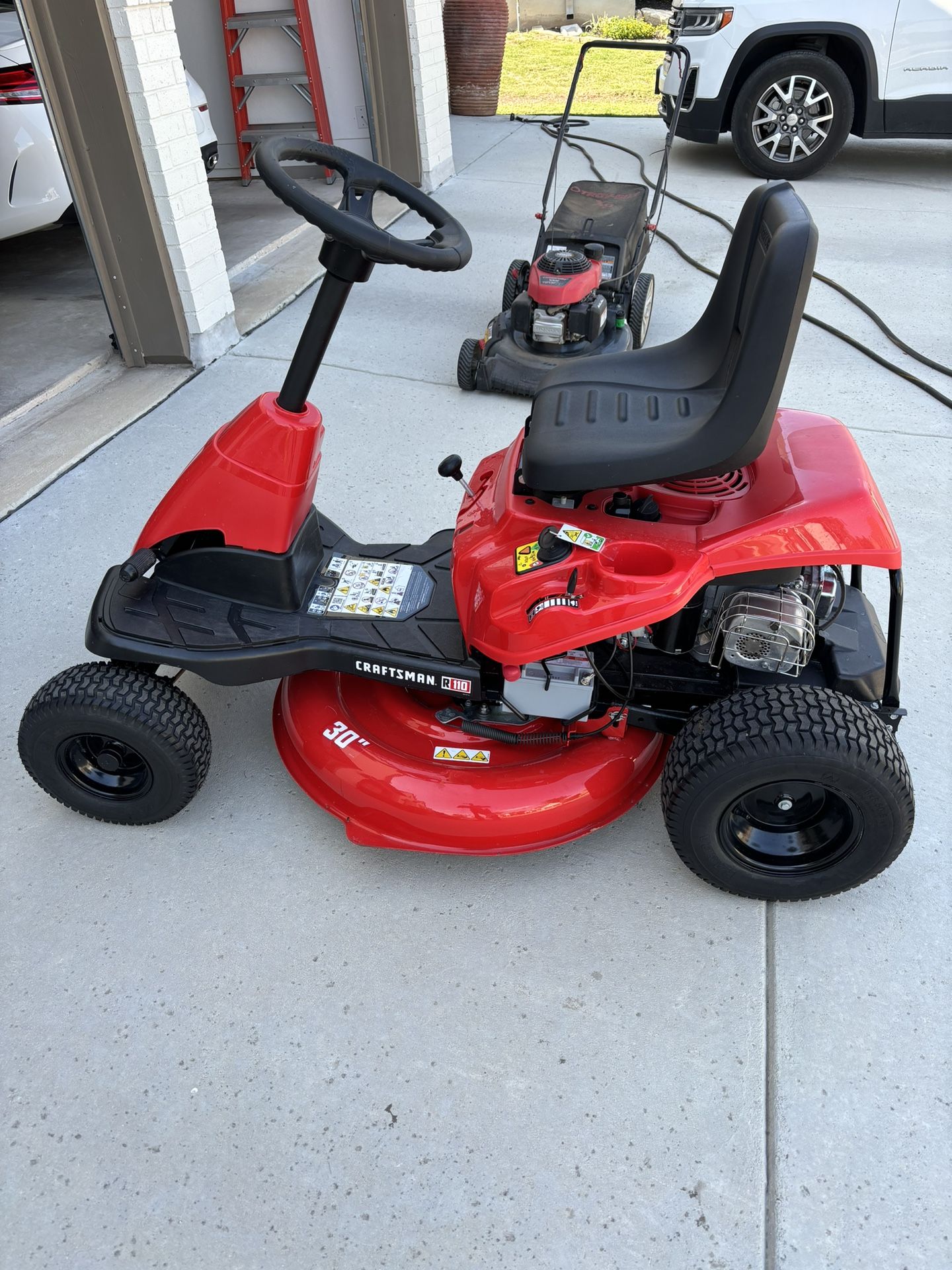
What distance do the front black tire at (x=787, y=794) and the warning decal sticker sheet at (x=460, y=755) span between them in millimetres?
429

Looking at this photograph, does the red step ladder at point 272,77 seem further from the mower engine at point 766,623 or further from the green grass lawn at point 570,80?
the mower engine at point 766,623

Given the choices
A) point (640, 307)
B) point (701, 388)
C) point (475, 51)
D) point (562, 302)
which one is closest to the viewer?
point (701, 388)

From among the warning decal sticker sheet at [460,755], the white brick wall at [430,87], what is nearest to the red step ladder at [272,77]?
the white brick wall at [430,87]

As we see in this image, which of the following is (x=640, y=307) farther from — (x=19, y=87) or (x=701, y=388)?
(x=19, y=87)

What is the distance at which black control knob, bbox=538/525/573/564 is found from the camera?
1.90 meters

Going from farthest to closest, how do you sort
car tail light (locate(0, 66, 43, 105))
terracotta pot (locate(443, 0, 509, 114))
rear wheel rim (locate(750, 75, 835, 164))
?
terracotta pot (locate(443, 0, 509, 114)), rear wheel rim (locate(750, 75, 835, 164)), car tail light (locate(0, 66, 43, 105))

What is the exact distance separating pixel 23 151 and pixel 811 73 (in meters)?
5.16

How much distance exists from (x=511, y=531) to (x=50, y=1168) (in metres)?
1.47

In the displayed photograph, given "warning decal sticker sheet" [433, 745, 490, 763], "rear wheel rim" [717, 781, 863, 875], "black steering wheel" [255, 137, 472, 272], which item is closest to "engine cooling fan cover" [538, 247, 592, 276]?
"black steering wheel" [255, 137, 472, 272]

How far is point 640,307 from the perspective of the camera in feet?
14.3

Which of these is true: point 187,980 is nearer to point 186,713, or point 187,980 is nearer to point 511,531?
point 186,713

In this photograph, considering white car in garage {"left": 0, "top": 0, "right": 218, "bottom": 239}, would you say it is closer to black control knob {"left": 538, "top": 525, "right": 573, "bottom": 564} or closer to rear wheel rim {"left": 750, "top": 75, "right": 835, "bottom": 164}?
black control knob {"left": 538, "top": 525, "right": 573, "bottom": 564}

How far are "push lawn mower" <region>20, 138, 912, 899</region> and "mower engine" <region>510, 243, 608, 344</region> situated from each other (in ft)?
5.75

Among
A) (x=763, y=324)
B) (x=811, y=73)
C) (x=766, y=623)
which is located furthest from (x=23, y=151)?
(x=811, y=73)
